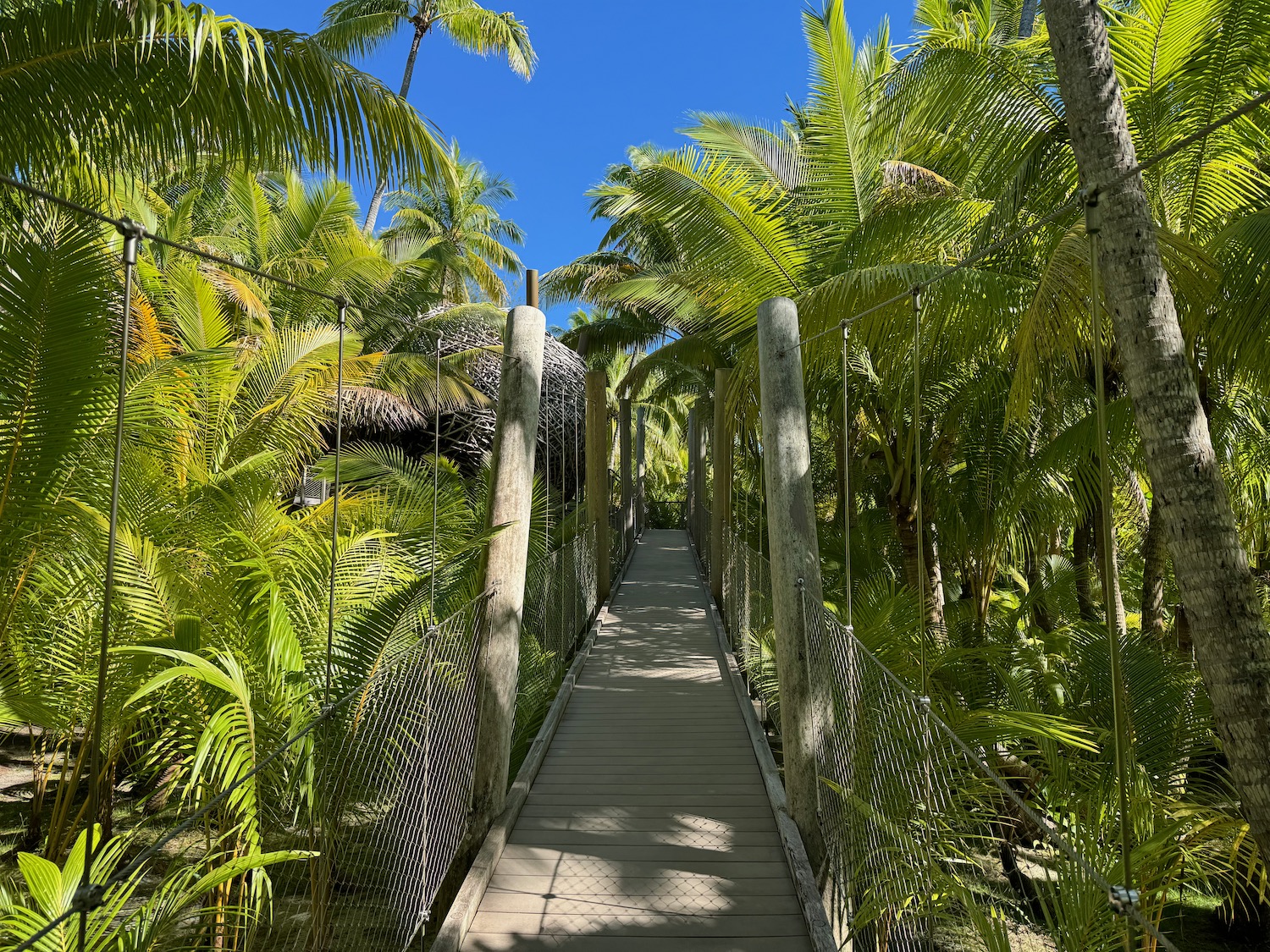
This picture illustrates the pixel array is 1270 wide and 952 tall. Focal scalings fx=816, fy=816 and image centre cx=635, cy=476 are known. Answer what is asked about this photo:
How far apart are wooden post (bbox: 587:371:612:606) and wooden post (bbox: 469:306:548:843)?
577cm

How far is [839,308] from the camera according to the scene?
586cm

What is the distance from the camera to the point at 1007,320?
5.77 metres

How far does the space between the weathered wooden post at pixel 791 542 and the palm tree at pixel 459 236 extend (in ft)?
28.4

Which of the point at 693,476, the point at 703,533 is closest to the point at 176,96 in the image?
the point at 703,533

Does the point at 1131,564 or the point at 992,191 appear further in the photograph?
the point at 1131,564

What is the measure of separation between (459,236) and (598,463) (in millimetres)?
14338

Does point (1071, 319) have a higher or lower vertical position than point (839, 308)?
lower

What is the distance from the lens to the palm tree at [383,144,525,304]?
1494cm

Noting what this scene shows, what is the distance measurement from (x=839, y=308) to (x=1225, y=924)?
4.85m

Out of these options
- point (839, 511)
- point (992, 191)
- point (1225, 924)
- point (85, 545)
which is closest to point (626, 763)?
point (85, 545)


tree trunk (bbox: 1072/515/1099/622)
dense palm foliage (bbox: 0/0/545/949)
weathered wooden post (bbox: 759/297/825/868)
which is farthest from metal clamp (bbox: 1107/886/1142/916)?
tree trunk (bbox: 1072/515/1099/622)

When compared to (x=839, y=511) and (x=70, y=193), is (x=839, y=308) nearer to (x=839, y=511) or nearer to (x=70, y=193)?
(x=70, y=193)

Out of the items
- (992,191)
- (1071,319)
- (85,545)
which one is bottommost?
(85,545)

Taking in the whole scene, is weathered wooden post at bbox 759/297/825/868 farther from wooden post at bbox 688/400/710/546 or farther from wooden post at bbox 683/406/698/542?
wooden post at bbox 683/406/698/542
